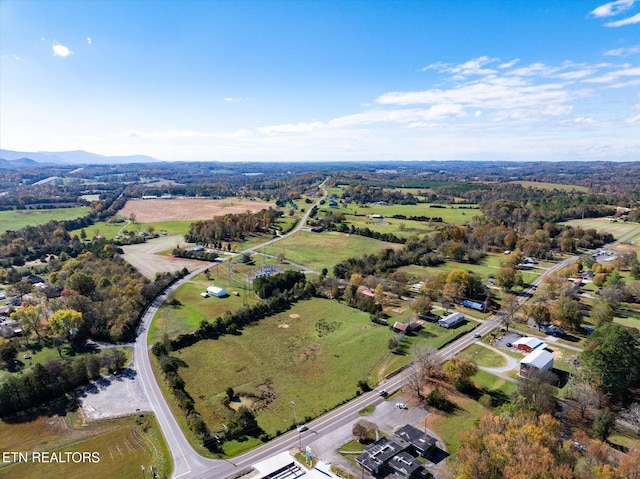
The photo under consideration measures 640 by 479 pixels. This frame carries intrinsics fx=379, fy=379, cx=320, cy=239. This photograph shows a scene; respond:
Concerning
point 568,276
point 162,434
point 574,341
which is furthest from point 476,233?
point 162,434

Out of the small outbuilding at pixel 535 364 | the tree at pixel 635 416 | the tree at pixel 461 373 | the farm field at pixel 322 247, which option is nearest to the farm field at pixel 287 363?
the tree at pixel 461 373

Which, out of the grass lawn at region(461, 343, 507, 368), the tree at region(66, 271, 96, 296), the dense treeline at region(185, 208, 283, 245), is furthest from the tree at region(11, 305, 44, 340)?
the grass lawn at region(461, 343, 507, 368)

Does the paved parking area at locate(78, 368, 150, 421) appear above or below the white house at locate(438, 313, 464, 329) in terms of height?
below

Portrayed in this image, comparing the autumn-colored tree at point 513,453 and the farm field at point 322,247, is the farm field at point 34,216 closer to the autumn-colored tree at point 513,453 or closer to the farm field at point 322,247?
the farm field at point 322,247

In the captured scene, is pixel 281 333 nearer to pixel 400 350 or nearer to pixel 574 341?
pixel 400 350

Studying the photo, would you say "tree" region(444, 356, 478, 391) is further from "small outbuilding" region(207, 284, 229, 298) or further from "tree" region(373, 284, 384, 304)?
"small outbuilding" region(207, 284, 229, 298)
